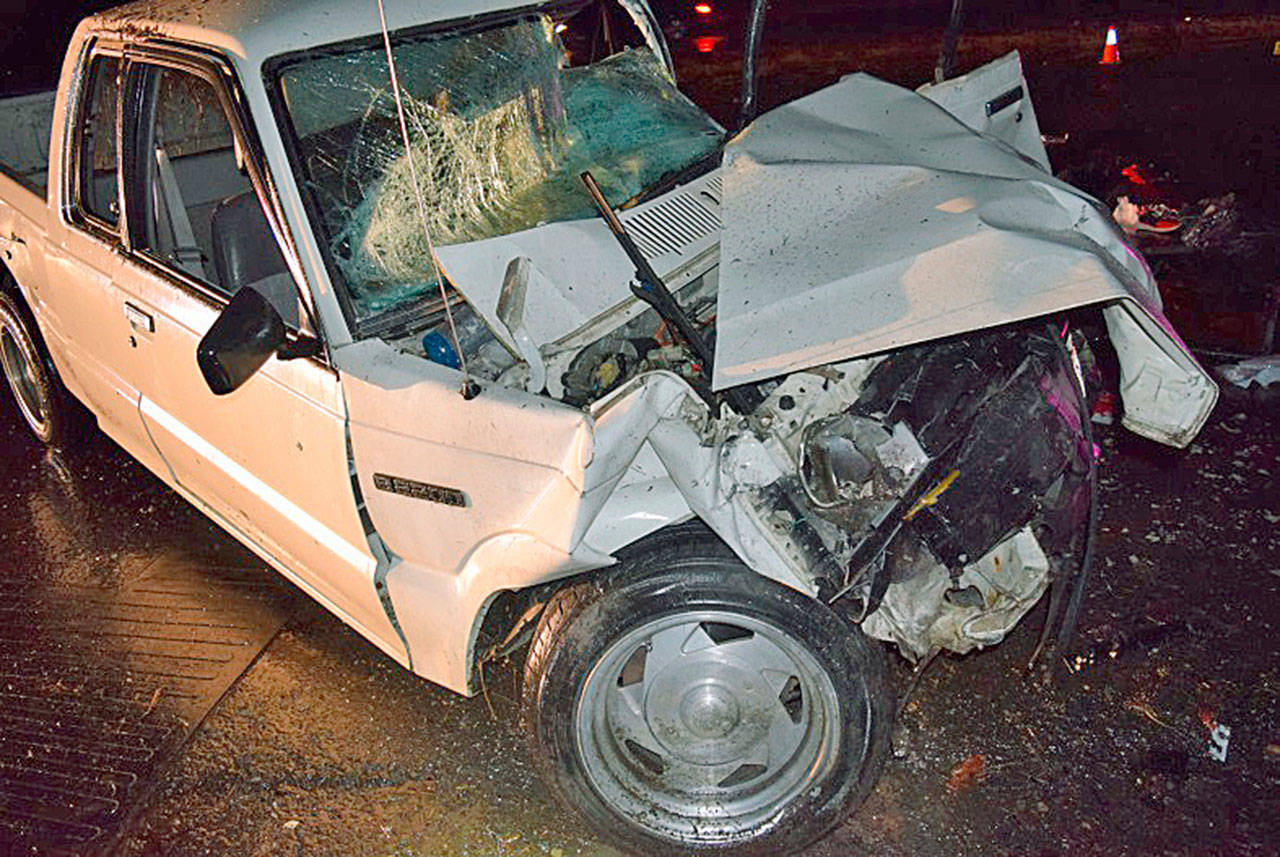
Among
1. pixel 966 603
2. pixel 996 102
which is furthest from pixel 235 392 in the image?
pixel 996 102

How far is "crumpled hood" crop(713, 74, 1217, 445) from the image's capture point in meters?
2.38

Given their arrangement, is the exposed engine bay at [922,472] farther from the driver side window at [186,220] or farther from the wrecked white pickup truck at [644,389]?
the driver side window at [186,220]

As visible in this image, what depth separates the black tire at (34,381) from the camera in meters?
4.86

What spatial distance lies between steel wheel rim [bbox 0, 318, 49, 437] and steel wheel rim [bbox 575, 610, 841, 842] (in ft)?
11.9

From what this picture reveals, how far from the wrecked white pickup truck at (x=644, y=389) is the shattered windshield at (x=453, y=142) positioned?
1 centimetres

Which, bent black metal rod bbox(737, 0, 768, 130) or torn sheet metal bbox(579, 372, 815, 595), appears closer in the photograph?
torn sheet metal bbox(579, 372, 815, 595)

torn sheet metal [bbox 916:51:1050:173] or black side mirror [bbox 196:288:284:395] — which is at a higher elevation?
black side mirror [bbox 196:288:284:395]

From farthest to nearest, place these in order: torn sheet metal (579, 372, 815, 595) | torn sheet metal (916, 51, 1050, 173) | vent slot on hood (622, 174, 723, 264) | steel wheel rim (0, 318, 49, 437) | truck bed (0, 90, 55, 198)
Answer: truck bed (0, 90, 55, 198) → steel wheel rim (0, 318, 49, 437) → torn sheet metal (916, 51, 1050, 173) → vent slot on hood (622, 174, 723, 264) → torn sheet metal (579, 372, 815, 595)

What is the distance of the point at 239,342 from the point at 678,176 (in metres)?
1.55

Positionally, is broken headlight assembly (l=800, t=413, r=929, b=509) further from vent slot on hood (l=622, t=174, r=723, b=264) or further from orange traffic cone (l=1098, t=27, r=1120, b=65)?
orange traffic cone (l=1098, t=27, r=1120, b=65)

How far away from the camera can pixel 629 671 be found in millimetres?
3207

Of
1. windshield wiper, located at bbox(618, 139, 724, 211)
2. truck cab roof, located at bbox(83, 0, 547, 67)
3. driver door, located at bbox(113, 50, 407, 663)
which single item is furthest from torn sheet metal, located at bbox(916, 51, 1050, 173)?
driver door, located at bbox(113, 50, 407, 663)

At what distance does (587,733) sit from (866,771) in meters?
0.71

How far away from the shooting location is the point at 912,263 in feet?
8.29
